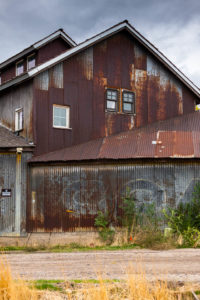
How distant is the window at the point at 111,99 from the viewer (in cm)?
1805

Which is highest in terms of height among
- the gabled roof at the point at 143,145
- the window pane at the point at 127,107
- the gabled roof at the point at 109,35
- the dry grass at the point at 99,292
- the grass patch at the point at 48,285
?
the gabled roof at the point at 109,35

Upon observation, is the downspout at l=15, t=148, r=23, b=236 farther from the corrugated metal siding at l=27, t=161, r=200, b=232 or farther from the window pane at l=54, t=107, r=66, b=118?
the window pane at l=54, t=107, r=66, b=118

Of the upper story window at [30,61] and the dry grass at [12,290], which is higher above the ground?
the upper story window at [30,61]

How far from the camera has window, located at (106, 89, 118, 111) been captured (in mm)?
18055

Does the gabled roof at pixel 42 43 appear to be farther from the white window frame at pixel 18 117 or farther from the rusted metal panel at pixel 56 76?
the white window frame at pixel 18 117

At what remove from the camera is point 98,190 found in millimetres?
15469

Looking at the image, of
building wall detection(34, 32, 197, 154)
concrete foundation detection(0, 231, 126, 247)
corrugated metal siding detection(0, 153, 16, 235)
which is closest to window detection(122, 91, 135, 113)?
building wall detection(34, 32, 197, 154)

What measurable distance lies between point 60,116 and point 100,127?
2.03 metres

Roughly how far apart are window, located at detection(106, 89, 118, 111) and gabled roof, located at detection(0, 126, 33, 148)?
4.52 metres

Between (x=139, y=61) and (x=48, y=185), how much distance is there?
7989mm

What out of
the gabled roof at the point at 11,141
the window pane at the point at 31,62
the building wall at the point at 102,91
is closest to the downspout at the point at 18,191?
the gabled roof at the point at 11,141

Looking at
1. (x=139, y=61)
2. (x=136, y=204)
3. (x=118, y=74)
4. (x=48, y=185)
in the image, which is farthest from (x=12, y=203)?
(x=139, y=61)

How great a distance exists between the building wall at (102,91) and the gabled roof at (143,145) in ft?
2.19

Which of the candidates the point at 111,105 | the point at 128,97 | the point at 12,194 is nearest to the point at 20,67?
the point at 111,105
